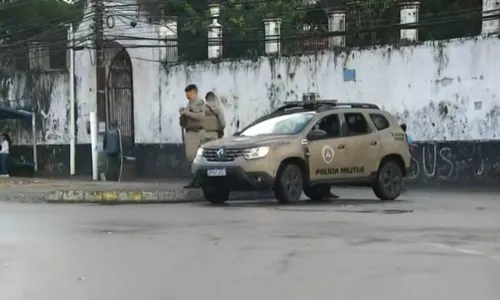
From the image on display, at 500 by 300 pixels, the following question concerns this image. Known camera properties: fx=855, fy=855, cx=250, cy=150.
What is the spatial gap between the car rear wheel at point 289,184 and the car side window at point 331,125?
98 cm

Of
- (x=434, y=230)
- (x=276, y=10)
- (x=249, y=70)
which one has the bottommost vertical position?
(x=434, y=230)

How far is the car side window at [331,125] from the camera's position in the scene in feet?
50.4

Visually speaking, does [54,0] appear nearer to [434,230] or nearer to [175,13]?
[175,13]

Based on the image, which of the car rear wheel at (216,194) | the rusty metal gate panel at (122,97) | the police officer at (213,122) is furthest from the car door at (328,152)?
the rusty metal gate panel at (122,97)

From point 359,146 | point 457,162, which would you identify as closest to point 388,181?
point 359,146

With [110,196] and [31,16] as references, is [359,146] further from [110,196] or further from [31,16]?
[31,16]

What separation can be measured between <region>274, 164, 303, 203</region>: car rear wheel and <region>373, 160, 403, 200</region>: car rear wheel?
1.92 m

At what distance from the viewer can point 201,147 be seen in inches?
599

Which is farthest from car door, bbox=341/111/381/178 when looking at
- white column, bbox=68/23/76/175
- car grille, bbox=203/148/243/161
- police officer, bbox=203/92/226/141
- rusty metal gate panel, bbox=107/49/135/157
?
white column, bbox=68/23/76/175

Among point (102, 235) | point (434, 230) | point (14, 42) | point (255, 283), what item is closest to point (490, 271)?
point (255, 283)

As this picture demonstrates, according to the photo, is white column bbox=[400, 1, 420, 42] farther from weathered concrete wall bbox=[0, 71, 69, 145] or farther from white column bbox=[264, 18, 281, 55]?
weathered concrete wall bbox=[0, 71, 69, 145]

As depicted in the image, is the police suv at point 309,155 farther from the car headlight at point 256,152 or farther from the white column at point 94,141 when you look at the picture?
the white column at point 94,141

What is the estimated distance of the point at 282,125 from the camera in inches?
606

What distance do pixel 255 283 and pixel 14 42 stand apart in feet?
93.1
